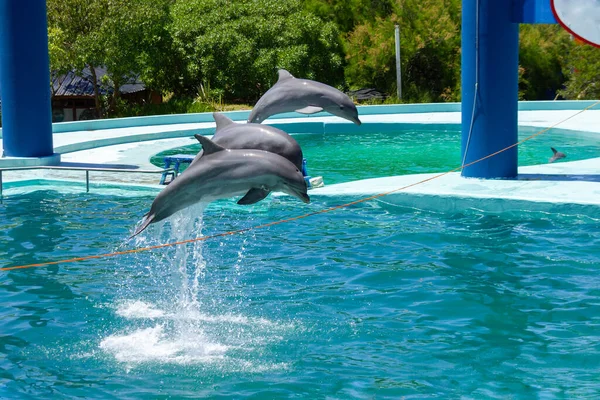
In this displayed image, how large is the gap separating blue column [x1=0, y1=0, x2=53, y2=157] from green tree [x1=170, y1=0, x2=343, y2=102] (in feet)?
34.5

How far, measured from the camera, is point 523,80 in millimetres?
25031

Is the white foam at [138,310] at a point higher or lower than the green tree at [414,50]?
lower

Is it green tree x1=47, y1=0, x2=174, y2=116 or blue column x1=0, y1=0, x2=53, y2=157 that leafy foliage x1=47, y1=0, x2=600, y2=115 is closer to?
green tree x1=47, y1=0, x2=174, y2=116

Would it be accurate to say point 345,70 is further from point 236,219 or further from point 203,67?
point 236,219

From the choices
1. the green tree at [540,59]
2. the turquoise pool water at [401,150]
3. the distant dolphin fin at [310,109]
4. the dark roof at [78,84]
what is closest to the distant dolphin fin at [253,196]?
the distant dolphin fin at [310,109]

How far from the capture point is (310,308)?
6.95 metres

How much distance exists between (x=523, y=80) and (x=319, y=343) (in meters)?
20.3

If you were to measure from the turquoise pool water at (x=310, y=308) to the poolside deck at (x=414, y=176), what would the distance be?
0.21 meters

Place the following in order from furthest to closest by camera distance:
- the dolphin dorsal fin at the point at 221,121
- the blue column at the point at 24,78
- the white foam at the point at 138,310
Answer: the blue column at the point at 24,78, the white foam at the point at 138,310, the dolphin dorsal fin at the point at 221,121

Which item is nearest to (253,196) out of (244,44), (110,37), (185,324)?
(185,324)

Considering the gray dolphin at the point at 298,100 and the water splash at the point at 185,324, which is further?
the gray dolphin at the point at 298,100

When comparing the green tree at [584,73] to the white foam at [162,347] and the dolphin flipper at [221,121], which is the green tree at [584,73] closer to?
the white foam at [162,347]

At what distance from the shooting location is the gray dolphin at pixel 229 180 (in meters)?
5.02

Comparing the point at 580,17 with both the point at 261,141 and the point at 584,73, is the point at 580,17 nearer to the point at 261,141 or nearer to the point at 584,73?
the point at 261,141
